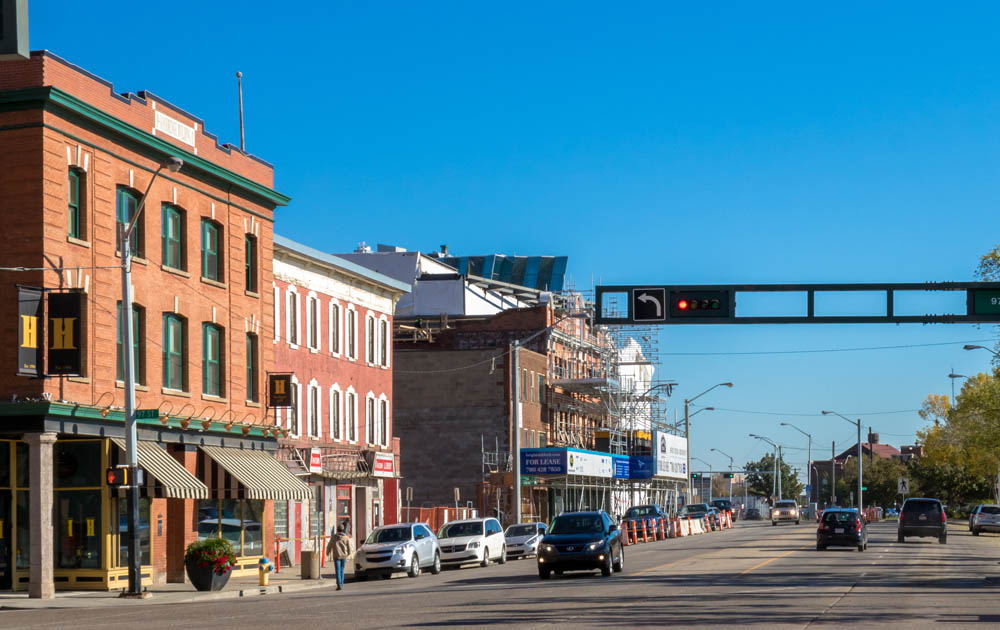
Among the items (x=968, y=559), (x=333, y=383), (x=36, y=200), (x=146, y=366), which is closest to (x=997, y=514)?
(x=968, y=559)

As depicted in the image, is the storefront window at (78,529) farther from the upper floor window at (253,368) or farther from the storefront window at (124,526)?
the upper floor window at (253,368)

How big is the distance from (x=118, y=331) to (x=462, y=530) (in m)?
14.6

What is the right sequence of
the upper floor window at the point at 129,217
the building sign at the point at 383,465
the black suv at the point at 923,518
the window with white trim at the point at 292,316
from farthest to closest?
1. the black suv at the point at 923,518
2. the building sign at the point at 383,465
3. the window with white trim at the point at 292,316
4. the upper floor window at the point at 129,217

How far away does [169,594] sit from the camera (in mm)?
33062

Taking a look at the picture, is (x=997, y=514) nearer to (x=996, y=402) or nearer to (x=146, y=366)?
(x=996, y=402)

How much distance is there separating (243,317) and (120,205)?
722 cm

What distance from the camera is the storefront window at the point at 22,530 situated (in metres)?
33.2

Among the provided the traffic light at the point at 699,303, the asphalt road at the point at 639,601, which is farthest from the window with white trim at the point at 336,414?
the traffic light at the point at 699,303

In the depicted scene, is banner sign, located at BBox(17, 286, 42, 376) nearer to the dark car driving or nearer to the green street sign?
the green street sign

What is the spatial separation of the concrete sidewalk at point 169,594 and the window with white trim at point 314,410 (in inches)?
448

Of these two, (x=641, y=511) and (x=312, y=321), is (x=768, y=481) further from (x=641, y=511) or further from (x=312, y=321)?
(x=312, y=321)

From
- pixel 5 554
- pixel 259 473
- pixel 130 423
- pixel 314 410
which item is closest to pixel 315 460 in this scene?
pixel 314 410

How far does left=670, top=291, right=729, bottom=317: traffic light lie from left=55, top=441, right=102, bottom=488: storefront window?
1489cm

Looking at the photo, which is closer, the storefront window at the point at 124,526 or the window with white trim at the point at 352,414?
the storefront window at the point at 124,526
